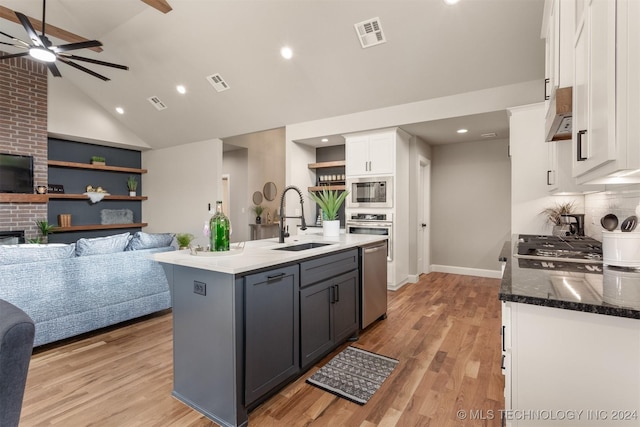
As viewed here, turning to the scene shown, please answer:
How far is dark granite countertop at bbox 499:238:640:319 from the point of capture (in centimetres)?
99

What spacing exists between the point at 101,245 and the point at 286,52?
10.1 feet

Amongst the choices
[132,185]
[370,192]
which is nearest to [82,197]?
[132,185]

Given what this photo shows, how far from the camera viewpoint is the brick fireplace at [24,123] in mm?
5520

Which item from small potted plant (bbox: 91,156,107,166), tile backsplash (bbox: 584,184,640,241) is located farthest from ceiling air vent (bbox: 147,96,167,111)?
tile backsplash (bbox: 584,184,640,241)

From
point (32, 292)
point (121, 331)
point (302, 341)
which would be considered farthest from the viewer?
point (121, 331)

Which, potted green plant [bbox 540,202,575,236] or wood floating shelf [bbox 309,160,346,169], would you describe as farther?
wood floating shelf [bbox 309,160,346,169]

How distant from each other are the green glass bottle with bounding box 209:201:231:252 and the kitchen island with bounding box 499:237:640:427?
1624mm

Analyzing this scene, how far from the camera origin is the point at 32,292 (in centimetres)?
257

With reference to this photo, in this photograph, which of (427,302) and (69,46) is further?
Result: (427,302)

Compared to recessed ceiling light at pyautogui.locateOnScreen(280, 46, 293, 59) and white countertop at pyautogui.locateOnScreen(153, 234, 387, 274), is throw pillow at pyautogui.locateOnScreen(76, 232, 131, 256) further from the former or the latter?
recessed ceiling light at pyautogui.locateOnScreen(280, 46, 293, 59)

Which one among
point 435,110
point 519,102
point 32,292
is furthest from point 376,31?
point 32,292

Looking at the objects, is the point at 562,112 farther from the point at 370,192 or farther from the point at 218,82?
the point at 218,82

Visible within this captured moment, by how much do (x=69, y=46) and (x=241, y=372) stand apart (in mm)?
3788

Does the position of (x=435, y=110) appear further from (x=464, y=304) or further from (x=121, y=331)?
(x=121, y=331)
